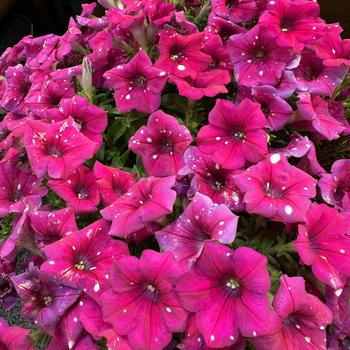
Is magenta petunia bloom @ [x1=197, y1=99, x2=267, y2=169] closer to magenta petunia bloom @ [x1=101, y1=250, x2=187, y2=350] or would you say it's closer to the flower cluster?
the flower cluster

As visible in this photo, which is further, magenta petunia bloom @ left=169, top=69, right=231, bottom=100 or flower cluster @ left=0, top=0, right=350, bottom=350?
magenta petunia bloom @ left=169, top=69, right=231, bottom=100

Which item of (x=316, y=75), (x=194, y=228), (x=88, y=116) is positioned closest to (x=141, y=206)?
(x=194, y=228)

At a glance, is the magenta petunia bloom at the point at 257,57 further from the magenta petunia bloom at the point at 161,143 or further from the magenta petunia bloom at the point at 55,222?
the magenta petunia bloom at the point at 55,222

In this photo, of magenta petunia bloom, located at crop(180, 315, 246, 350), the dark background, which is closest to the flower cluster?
magenta petunia bloom, located at crop(180, 315, 246, 350)

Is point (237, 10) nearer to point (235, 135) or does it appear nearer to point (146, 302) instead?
point (235, 135)

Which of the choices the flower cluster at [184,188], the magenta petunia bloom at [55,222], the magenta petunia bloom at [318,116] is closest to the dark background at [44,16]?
the flower cluster at [184,188]

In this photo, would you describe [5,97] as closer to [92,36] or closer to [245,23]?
[92,36]
